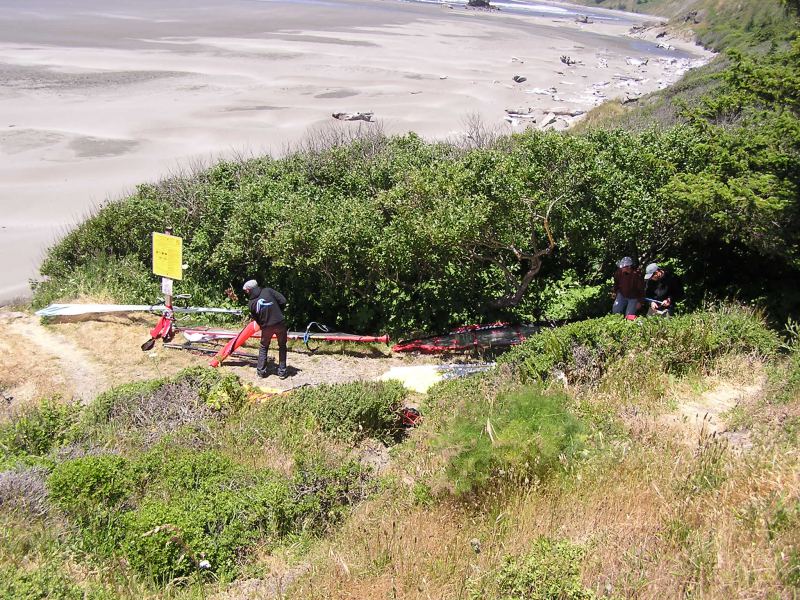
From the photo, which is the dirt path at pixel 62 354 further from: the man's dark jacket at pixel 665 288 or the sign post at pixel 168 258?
the man's dark jacket at pixel 665 288

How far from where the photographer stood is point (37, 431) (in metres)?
8.64

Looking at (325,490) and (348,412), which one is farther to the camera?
(348,412)

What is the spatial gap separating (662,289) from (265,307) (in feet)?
21.4

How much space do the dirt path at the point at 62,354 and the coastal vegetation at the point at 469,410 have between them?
4.47 ft

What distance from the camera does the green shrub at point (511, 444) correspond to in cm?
571

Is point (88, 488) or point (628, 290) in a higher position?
point (628, 290)

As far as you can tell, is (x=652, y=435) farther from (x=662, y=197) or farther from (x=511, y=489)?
(x=662, y=197)

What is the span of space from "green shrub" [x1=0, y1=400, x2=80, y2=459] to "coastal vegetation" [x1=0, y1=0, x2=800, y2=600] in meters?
0.04

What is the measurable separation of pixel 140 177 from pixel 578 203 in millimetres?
18259

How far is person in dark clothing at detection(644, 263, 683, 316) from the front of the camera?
1185 centimetres

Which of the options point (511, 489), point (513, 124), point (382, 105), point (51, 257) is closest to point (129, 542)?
point (511, 489)

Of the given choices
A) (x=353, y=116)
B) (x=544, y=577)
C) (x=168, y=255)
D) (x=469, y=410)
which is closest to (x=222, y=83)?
(x=353, y=116)

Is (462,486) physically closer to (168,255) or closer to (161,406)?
(161,406)

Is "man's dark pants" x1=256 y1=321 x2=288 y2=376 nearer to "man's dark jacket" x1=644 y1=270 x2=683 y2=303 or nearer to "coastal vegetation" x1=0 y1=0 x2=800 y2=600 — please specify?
"coastal vegetation" x1=0 y1=0 x2=800 y2=600
